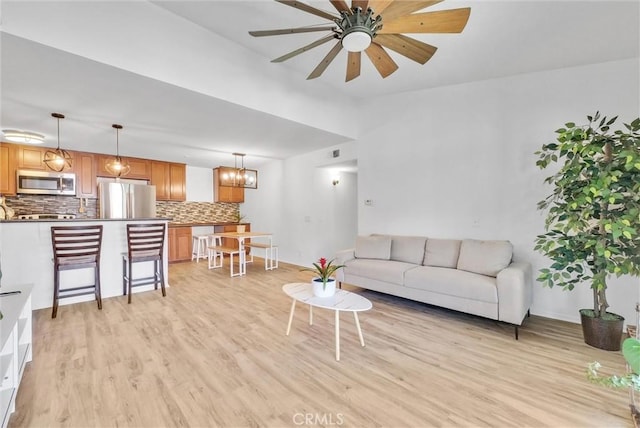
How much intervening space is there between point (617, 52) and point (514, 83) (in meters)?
0.81

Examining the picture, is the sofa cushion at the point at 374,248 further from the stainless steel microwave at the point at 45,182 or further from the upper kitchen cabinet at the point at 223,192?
the stainless steel microwave at the point at 45,182

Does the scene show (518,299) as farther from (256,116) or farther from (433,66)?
(256,116)

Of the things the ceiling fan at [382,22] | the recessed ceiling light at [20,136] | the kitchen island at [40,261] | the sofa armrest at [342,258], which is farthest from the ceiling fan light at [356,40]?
the recessed ceiling light at [20,136]

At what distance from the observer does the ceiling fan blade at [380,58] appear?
2.01 m

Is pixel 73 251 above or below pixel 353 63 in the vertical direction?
below

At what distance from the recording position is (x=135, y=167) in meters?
5.75

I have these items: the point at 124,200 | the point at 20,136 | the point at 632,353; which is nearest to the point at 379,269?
the point at 632,353

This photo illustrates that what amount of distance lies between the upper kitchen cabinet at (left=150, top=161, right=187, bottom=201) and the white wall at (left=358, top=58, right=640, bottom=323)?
461 cm

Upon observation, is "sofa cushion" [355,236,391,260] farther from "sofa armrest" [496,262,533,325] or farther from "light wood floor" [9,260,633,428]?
"sofa armrest" [496,262,533,325]

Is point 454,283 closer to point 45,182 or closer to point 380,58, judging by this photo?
point 380,58

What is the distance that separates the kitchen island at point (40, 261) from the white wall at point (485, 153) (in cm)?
395

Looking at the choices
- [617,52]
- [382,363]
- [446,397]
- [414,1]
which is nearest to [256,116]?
[414,1]

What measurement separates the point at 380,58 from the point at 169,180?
19.0ft

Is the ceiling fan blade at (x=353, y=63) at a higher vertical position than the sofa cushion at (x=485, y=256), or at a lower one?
higher
